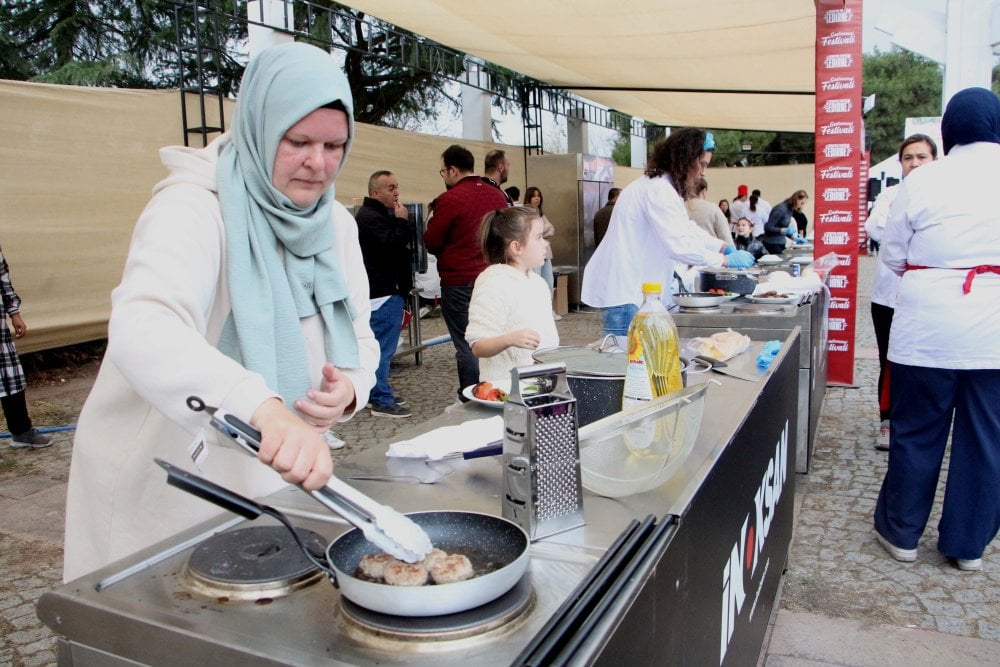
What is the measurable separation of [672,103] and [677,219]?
11.3 meters

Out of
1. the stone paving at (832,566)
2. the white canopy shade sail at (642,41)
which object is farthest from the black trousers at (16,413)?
the white canopy shade sail at (642,41)

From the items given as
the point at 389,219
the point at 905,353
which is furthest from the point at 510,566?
the point at 389,219

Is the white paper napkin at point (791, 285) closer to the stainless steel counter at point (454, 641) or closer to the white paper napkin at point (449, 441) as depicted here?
the stainless steel counter at point (454, 641)

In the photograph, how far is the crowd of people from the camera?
47.6 inches

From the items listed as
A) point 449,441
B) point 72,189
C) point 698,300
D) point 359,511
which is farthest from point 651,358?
point 72,189

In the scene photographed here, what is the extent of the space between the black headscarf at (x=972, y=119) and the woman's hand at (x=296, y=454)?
304 centimetres

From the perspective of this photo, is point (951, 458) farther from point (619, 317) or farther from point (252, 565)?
point (252, 565)

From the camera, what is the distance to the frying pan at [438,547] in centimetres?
95

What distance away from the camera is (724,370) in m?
2.56

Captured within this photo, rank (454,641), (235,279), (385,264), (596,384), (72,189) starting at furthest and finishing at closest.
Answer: (72,189) → (385,264) → (596,384) → (235,279) → (454,641)

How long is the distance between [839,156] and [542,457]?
5.96 m

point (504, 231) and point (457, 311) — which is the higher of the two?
point (504, 231)

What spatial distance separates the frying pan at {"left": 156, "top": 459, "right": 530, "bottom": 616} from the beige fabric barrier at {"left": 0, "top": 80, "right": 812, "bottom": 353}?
6.21 m

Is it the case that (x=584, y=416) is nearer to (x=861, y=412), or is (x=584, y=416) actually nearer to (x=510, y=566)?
(x=510, y=566)
